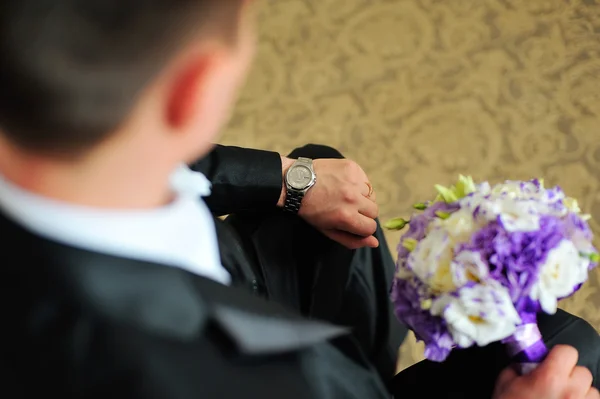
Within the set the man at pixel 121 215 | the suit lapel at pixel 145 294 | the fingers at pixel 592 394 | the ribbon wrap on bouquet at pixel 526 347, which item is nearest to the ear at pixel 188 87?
the man at pixel 121 215

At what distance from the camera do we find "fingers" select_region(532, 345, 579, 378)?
753mm

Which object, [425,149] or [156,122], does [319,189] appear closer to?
[156,122]

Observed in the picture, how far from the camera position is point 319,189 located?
0.97 metres

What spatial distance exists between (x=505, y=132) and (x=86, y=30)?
142cm

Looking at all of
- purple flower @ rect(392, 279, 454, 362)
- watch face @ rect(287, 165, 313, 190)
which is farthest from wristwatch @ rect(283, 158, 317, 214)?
purple flower @ rect(392, 279, 454, 362)

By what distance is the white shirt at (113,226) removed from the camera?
0.47 meters

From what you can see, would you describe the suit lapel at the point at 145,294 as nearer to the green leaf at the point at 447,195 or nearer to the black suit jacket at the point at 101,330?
the black suit jacket at the point at 101,330

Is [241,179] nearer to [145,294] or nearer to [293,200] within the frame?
[293,200]

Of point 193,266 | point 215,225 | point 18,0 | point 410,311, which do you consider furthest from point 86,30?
point 410,311

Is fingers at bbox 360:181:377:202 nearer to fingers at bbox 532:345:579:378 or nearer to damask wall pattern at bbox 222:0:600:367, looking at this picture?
fingers at bbox 532:345:579:378

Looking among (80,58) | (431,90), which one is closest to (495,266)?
(80,58)

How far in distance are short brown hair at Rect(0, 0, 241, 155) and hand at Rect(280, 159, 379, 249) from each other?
1.77ft

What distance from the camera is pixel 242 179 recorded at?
933 millimetres

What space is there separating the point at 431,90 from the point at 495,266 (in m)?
1.08
